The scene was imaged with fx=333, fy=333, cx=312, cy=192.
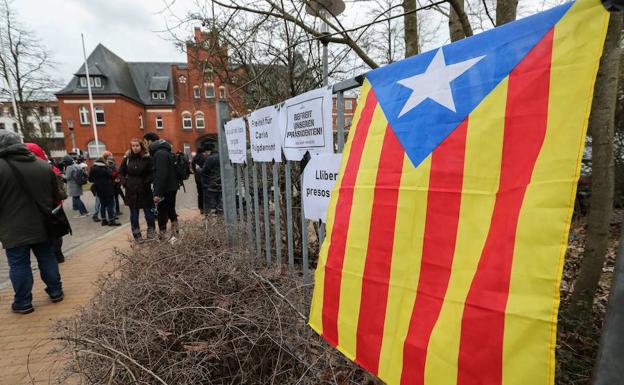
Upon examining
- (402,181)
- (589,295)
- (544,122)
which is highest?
(544,122)

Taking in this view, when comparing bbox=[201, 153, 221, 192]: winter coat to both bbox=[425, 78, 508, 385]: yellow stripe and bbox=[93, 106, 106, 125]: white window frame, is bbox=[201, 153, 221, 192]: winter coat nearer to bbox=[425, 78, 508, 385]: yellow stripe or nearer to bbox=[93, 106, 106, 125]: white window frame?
bbox=[425, 78, 508, 385]: yellow stripe

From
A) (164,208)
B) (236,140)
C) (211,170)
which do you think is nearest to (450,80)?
(236,140)

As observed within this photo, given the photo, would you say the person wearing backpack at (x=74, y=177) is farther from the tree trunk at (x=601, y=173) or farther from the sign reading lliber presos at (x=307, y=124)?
the tree trunk at (x=601, y=173)

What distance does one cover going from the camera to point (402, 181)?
4.29 feet

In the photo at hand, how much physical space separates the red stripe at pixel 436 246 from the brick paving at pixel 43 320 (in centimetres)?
218

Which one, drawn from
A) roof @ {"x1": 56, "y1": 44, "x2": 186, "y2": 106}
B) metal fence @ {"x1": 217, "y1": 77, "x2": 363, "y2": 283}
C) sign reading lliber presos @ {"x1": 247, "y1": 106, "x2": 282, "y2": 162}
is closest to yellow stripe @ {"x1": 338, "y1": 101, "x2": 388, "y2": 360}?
sign reading lliber presos @ {"x1": 247, "y1": 106, "x2": 282, "y2": 162}

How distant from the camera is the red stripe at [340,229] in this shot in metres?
1.56

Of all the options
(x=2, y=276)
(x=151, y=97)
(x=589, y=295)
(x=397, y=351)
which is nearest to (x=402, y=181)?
(x=397, y=351)

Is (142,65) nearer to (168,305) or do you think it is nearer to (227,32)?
(227,32)

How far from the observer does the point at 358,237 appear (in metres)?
1.48

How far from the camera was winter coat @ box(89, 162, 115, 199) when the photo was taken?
7988 millimetres

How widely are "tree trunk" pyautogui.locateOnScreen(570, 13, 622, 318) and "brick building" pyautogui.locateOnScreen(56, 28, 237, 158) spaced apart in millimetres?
32848

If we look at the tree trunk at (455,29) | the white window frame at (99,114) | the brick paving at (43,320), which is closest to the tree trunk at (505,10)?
the tree trunk at (455,29)

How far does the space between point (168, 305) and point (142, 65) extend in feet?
157
